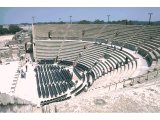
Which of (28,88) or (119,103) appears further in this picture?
(28,88)

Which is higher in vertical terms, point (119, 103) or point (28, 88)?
point (119, 103)

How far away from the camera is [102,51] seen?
34938 millimetres

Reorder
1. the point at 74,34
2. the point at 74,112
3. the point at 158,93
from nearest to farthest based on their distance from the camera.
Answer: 1. the point at 74,112
2. the point at 158,93
3. the point at 74,34

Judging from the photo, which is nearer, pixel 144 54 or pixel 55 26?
pixel 144 54

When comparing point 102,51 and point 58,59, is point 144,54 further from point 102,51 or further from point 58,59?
point 58,59

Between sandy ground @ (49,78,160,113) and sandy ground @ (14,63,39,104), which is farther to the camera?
sandy ground @ (14,63,39,104)

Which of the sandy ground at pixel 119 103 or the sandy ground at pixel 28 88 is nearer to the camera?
the sandy ground at pixel 119 103

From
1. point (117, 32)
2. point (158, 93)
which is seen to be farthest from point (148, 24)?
point (158, 93)

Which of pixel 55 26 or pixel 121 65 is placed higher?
pixel 55 26

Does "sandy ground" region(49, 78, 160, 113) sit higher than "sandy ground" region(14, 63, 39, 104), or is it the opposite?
"sandy ground" region(49, 78, 160, 113)

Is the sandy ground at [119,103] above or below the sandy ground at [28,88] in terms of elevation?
above

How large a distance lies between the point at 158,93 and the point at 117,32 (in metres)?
27.7

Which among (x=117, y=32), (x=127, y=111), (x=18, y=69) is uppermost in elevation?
(x=117, y=32)

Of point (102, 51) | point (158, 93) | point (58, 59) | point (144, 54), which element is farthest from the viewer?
point (58, 59)
